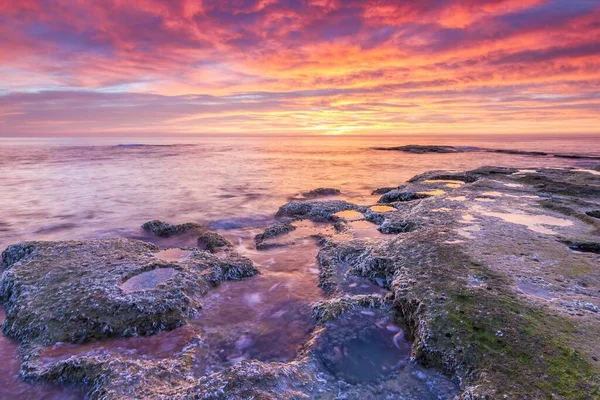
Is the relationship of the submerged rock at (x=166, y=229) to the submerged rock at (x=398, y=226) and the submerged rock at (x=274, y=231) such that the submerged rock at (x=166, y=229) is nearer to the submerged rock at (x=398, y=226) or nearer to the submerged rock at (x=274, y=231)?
the submerged rock at (x=274, y=231)

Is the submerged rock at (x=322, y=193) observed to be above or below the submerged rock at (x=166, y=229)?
above

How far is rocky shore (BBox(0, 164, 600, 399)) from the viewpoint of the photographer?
5.12 m

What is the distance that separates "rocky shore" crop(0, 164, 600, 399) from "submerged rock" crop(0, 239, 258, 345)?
1.2 inches

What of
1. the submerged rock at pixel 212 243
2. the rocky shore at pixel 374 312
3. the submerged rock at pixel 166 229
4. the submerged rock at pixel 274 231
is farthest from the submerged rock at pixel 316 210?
the submerged rock at pixel 166 229

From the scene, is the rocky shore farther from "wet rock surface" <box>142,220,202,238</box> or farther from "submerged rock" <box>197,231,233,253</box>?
"wet rock surface" <box>142,220,202,238</box>

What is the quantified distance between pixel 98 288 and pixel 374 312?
621 cm

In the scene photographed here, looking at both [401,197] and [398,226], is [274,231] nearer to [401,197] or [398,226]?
[398,226]

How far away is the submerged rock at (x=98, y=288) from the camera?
691cm

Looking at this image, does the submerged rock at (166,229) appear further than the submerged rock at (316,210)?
No

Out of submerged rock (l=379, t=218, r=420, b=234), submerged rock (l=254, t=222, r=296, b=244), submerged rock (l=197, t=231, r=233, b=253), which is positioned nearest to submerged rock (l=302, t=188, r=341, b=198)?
submerged rock (l=254, t=222, r=296, b=244)

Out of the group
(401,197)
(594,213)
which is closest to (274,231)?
(401,197)

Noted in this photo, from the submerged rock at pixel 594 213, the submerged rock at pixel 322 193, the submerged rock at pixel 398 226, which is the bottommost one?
the submerged rock at pixel 322 193

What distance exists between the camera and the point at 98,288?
7898 millimetres

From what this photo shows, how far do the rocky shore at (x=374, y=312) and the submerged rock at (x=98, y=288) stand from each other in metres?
0.03
